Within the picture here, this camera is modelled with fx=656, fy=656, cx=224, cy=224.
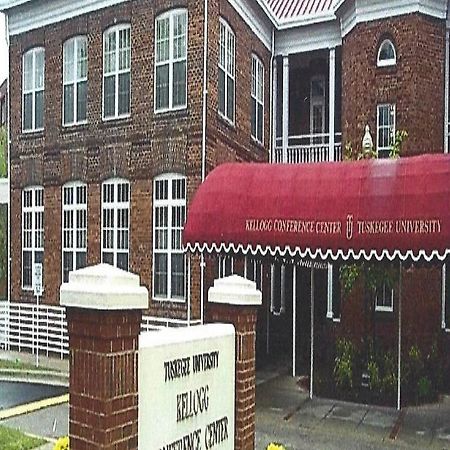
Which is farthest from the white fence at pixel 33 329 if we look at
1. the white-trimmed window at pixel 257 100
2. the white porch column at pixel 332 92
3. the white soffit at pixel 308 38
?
the white soffit at pixel 308 38

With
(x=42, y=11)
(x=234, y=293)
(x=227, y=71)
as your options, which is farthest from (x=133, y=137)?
(x=234, y=293)

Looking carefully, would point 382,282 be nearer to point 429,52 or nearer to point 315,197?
point 315,197

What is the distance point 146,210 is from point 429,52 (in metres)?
7.32

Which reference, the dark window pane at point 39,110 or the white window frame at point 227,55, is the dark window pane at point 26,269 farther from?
the white window frame at point 227,55

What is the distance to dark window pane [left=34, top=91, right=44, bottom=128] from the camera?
16.9 meters

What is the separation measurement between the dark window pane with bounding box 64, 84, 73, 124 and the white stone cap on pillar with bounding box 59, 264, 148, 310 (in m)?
12.8

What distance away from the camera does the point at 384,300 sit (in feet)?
49.0

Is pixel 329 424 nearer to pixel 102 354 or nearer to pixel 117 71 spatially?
pixel 102 354

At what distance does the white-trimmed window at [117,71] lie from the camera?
1500 cm

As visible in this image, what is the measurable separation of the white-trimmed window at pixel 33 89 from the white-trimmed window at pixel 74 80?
97 cm

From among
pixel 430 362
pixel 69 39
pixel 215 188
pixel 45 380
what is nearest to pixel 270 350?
pixel 430 362

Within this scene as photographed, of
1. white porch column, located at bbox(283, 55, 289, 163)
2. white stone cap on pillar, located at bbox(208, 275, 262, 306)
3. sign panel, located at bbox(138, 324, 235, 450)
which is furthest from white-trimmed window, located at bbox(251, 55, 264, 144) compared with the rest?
sign panel, located at bbox(138, 324, 235, 450)

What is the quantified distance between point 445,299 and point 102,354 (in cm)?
1219

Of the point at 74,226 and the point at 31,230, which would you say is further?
the point at 31,230
